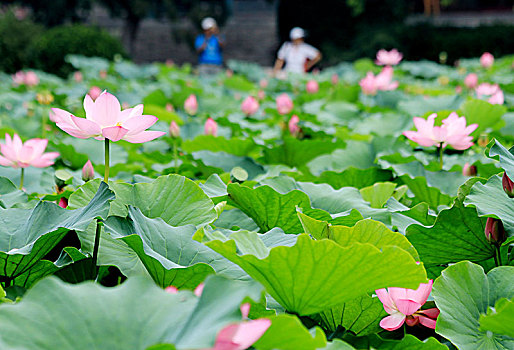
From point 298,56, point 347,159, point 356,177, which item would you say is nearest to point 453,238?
point 356,177

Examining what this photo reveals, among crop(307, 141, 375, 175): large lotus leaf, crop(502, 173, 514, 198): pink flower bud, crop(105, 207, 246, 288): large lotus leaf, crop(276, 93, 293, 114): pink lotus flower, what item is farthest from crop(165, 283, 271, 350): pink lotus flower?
crop(276, 93, 293, 114): pink lotus flower

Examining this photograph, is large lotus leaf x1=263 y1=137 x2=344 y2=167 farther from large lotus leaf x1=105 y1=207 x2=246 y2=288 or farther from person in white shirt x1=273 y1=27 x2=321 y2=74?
person in white shirt x1=273 y1=27 x2=321 y2=74

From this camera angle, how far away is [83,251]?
774mm

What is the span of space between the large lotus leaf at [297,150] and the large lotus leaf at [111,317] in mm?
1228

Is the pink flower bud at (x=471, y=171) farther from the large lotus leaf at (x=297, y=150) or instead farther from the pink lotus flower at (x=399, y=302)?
the pink lotus flower at (x=399, y=302)

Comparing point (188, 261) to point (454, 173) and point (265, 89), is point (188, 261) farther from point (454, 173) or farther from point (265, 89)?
point (265, 89)

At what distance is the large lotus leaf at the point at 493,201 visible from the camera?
2.77 ft

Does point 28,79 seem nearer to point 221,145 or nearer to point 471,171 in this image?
point 221,145

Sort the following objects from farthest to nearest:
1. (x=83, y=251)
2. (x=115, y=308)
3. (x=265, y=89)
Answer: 1. (x=265, y=89)
2. (x=83, y=251)
3. (x=115, y=308)

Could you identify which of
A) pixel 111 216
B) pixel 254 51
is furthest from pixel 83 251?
pixel 254 51

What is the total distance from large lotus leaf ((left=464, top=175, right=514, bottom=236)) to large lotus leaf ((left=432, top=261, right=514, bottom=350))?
0.30ft

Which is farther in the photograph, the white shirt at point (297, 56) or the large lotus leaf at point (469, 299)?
the white shirt at point (297, 56)

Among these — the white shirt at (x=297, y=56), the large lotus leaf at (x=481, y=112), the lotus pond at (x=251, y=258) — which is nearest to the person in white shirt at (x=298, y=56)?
the white shirt at (x=297, y=56)

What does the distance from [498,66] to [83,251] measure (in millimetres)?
4852
